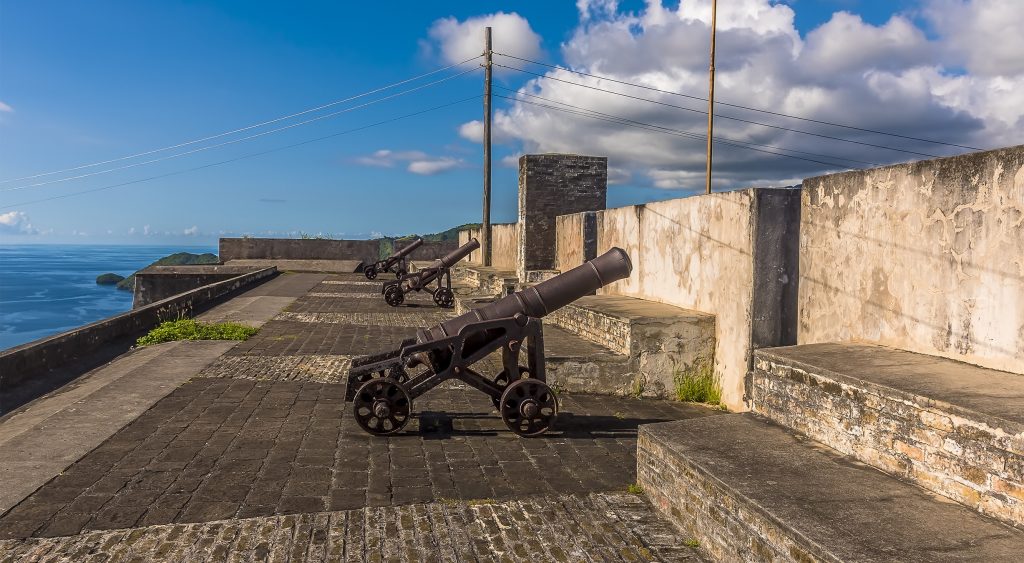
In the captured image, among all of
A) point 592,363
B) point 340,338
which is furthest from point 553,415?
point 340,338

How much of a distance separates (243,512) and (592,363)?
4056mm

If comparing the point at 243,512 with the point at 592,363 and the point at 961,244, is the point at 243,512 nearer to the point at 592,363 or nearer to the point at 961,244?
the point at 592,363

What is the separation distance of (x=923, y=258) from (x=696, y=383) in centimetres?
307

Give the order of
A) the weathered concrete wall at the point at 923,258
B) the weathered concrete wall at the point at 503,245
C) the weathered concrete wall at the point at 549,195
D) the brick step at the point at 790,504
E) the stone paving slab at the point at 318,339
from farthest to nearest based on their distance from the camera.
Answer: the weathered concrete wall at the point at 503,245
the weathered concrete wall at the point at 549,195
the stone paving slab at the point at 318,339
the weathered concrete wall at the point at 923,258
the brick step at the point at 790,504

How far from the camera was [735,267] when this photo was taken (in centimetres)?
659

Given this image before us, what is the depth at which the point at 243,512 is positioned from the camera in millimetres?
3857

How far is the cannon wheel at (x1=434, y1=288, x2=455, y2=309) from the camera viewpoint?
15742 millimetres

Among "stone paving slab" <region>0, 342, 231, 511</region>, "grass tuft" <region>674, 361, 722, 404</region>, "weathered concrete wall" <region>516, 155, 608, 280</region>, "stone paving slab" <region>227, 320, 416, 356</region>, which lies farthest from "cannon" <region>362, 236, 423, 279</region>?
"grass tuft" <region>674, 361, 722, 404</region>

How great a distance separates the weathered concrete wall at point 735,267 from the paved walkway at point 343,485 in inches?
32.5

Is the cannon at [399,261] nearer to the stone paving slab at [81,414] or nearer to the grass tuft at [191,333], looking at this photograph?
the grass tuft at [191,333]

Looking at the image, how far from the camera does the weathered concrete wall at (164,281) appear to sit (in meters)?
24.2

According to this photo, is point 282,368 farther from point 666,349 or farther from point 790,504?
point 790,504

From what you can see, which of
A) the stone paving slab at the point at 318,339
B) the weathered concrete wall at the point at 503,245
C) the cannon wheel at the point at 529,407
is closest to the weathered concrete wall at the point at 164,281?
the weathered concrete wall at the point at 503,245

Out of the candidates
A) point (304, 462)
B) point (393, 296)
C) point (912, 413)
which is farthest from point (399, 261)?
point (912, 413)
